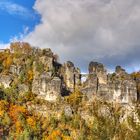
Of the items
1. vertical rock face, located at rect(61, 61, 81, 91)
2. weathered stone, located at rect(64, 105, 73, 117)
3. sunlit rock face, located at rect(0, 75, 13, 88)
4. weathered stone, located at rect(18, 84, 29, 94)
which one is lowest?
weathered stone, located at rect(64, 105, 73, 117)

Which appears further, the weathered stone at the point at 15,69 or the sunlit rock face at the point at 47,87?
the weathered stone at the point at 15,69

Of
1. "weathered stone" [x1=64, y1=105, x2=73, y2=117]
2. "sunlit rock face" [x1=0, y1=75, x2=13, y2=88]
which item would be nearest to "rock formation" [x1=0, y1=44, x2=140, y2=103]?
"sunlit rock face" [x1=0, y1=75, x2=13, y2=88]

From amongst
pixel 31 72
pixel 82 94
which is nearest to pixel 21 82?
pixel 31 72

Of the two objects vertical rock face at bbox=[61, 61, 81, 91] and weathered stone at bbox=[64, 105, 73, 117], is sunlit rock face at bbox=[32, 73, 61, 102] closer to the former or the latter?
weathered stone at bbox=[64, 105, 73, 117]

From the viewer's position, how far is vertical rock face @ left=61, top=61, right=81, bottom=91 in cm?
11919

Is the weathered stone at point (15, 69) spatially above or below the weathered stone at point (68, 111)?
above

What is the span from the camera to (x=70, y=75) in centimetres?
11988

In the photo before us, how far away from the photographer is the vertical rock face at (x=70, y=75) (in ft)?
391

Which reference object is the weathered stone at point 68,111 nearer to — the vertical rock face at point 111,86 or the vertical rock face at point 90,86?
the vertical rock face at point 90,86

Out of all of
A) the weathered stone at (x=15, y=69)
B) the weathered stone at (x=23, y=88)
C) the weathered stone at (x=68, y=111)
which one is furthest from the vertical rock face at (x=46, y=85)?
the weathered stone at (x=68, y=111)

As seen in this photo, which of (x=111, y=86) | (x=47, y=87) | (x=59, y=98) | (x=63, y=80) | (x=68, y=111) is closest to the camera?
(x=68, y=111)

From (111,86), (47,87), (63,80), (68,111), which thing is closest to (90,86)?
(111,86)

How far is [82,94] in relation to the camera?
114625 mm

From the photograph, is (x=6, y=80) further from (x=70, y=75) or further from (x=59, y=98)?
(x=70, y=75)
